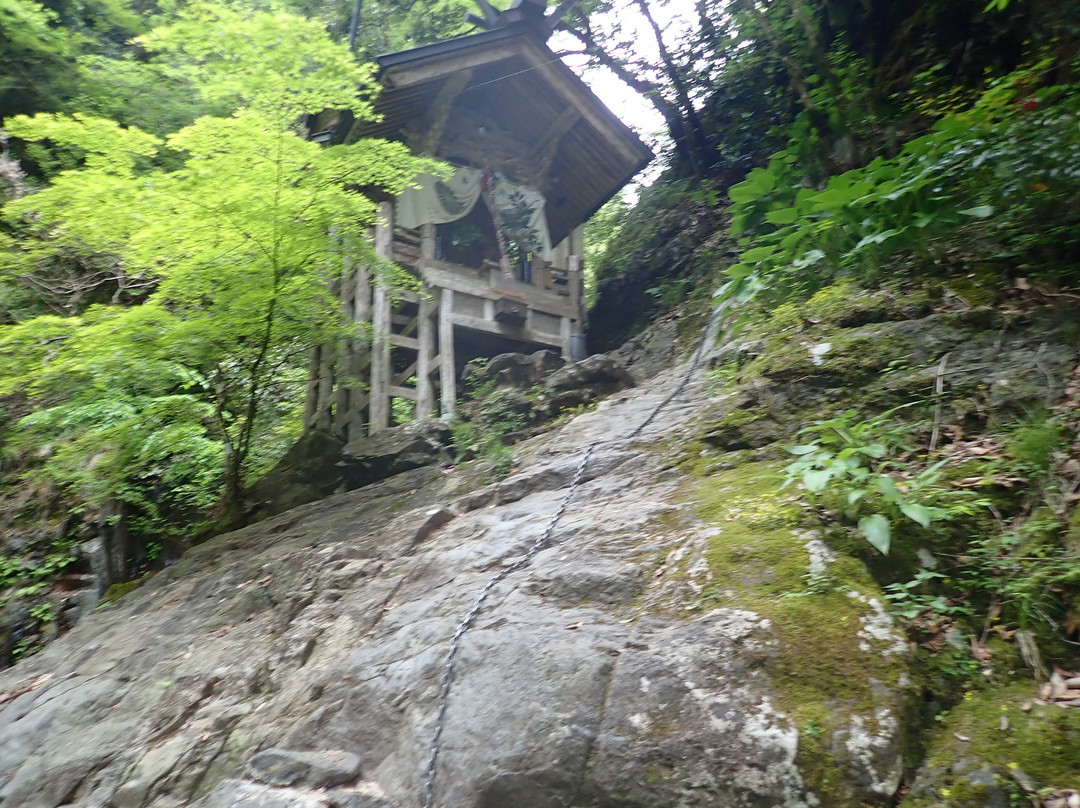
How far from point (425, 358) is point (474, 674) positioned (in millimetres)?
7527

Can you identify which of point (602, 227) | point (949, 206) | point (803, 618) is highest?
point (602, 227)

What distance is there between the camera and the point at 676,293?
12.1 metres

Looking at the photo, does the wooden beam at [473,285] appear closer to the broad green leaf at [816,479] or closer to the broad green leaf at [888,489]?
the broad green leaf at [816,479]

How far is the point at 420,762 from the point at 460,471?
4.59m

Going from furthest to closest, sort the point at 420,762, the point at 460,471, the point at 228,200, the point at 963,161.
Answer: the point at 460,471 < the point at 228,200 < the point at 963,161 < the point at 420,762

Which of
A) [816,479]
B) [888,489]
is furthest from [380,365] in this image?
[888,489]

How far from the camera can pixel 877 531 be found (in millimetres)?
3111

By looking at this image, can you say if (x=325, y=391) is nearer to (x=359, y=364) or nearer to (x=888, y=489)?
(x=359, y=364)

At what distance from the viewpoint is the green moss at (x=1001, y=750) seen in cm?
224

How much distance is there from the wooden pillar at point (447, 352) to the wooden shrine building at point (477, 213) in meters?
0.02

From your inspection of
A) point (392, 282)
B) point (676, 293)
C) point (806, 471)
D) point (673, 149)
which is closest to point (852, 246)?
point (806, 471)

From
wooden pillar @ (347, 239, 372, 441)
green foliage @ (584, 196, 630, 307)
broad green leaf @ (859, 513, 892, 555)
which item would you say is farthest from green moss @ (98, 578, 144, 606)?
green foliage @ (584, 196, 630, 307)

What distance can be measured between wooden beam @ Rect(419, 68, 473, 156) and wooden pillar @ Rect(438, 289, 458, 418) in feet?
7.87

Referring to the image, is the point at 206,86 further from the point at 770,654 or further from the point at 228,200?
the point at 770,654
